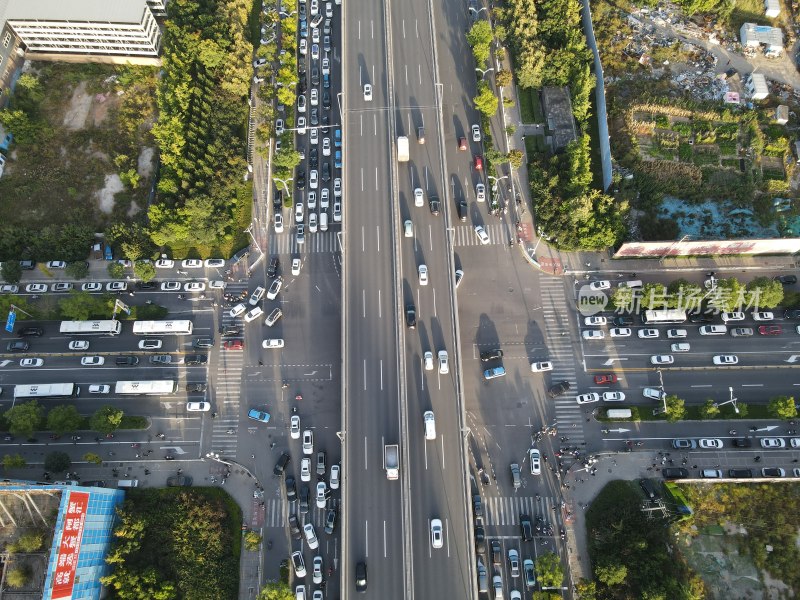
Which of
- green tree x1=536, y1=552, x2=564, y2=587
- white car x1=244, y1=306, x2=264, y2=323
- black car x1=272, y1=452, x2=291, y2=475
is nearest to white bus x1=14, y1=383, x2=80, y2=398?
white car x1=244, y1=306, x2=264, y2=323

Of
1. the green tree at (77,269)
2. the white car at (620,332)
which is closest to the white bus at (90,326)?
the green tree at (77,269)

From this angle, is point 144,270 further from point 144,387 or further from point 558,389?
point 558,389

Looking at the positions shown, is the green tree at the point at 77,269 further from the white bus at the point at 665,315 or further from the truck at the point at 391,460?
the white bus at the point at 665,315

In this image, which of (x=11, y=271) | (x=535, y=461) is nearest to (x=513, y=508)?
(x=535, y=461)

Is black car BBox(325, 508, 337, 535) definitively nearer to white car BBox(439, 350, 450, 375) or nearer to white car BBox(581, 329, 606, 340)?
white car BBox(439, 350, 450, 375)

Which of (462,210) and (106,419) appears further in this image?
(462,210)

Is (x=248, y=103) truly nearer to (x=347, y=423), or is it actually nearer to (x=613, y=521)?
(x=347, y=423)
